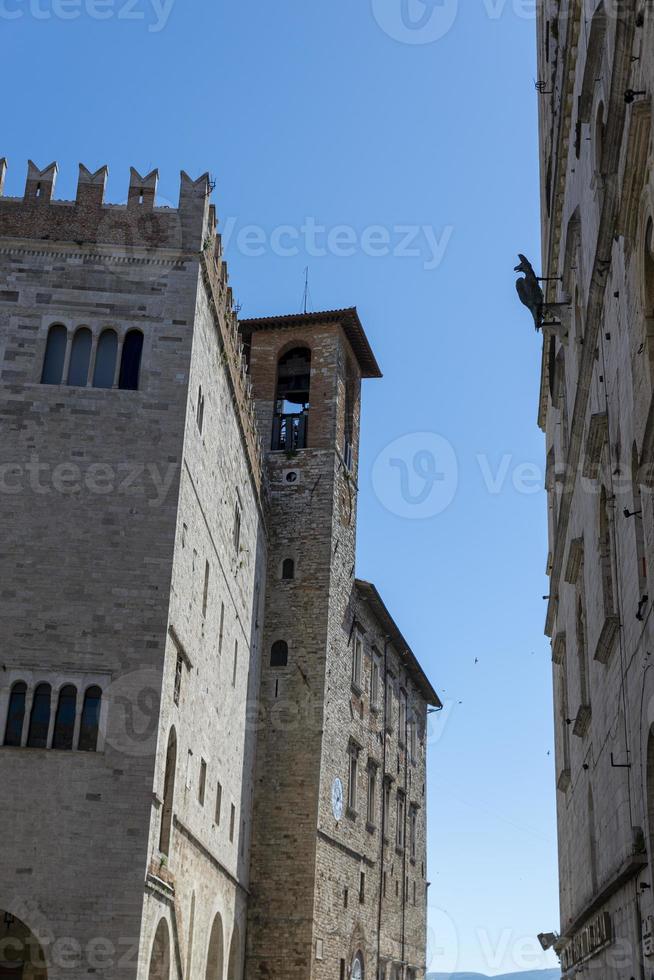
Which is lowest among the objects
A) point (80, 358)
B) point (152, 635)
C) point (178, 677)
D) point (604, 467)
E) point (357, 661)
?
point (178, 677)

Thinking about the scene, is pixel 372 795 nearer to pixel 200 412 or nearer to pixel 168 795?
pixel 168 795

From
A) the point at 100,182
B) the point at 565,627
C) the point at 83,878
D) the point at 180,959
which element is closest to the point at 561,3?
the point at 100,182

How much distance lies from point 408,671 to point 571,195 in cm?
2357

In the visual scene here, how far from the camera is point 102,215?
18016 mm

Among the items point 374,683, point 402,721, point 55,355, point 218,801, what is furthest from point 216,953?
point 402,721

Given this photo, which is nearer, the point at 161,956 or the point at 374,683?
the point at 161,956

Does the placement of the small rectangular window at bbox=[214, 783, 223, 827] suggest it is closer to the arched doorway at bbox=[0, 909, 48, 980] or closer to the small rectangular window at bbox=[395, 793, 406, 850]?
the arched doorway at bbox=[0, 909, 48, 980]

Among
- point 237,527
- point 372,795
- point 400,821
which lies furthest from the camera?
point 400,821

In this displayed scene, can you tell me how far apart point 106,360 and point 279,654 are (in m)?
10.8

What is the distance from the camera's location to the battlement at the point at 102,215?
17891mm

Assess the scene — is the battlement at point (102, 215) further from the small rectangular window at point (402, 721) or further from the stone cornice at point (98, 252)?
the small rectangular window at point (402, 721)

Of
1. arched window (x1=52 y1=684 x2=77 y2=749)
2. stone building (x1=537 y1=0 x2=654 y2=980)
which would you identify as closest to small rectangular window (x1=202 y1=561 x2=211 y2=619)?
arched window (x1=52 y1=684 x2=77 y2=749)

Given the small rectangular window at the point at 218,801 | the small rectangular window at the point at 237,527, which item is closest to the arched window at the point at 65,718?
the small rectangular window at the point at 218,801

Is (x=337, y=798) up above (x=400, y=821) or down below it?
below
